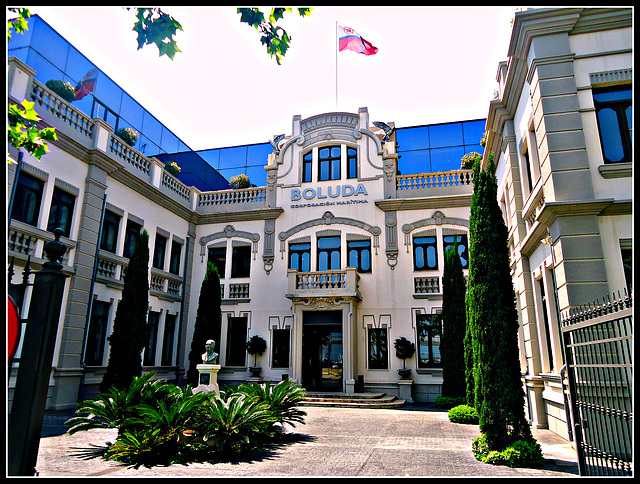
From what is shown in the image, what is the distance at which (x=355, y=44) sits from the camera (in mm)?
19453

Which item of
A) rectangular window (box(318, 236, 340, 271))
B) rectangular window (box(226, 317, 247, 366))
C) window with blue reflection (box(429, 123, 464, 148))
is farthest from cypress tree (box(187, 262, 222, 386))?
window with blue reflection (box(429, 123, 464, 148))

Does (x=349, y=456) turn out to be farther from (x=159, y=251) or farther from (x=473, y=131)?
(x=473, y=131)

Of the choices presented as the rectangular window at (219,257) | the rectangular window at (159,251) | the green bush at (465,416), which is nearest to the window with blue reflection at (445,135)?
the rectangular window at (219,257)

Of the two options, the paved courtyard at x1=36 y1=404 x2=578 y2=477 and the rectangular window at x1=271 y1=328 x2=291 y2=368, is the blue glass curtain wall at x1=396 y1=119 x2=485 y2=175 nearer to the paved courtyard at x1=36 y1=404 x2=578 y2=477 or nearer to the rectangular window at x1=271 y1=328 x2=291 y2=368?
the rectangular window at x1=271 y1=328 x2=291 y2=368

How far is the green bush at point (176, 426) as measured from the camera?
6.79 metres

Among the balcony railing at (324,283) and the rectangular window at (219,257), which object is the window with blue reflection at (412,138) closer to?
the balcony railing at (324,283)

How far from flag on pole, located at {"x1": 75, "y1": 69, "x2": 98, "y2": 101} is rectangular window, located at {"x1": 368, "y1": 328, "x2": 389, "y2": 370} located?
54.7ft

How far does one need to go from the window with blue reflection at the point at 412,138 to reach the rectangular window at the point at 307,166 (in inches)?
246

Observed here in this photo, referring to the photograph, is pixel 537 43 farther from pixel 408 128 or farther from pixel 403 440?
pixel 408 128

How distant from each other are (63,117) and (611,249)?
1597 centimetres

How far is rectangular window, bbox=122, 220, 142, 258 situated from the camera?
17.2m

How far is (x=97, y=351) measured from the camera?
50.4ft

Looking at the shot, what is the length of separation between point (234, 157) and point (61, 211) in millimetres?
14811
